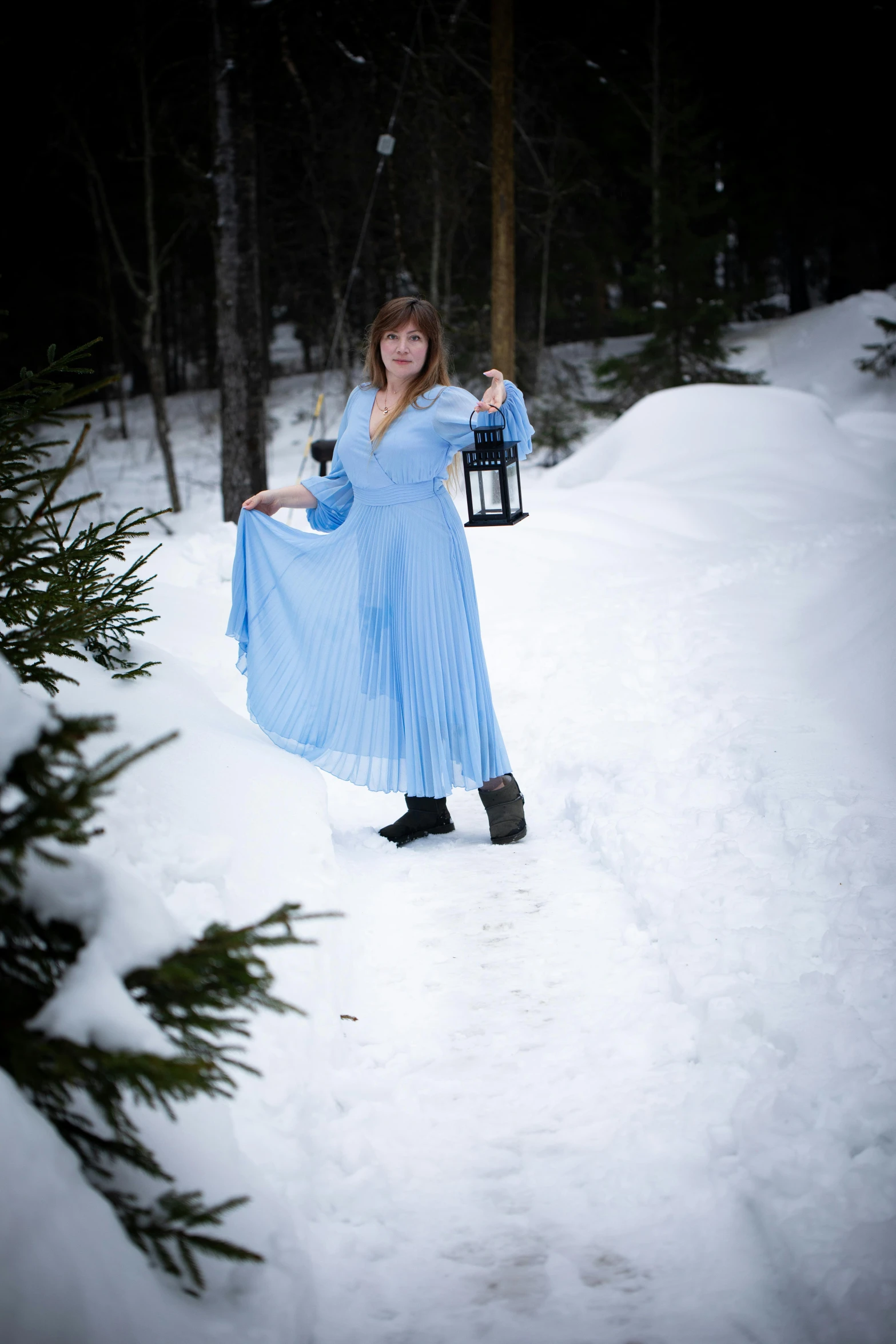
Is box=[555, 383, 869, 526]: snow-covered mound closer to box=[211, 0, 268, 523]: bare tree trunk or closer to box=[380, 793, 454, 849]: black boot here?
box=[211, 0, 268, 523]: bare tree trunk

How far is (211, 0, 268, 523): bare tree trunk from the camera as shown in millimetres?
9469

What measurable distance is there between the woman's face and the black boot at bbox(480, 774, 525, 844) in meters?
1.83

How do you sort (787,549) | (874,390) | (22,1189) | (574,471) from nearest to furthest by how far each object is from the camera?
1. (22,1189)
2. (787,549)
3. (574,471)
4. (874,390)

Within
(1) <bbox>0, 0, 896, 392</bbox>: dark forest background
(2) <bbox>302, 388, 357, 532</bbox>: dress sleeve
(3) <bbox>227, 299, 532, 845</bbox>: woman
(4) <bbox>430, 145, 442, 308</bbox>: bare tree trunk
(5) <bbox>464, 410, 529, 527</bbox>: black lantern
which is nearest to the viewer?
(5) <bbox>464, 410, 529, 527</bbox>: black lantern

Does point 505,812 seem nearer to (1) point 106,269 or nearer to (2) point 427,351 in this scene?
(2) point 427,351

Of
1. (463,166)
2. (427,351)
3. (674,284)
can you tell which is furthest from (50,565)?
(674,284)

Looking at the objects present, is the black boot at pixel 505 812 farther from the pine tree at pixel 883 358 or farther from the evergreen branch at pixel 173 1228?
the pine tree at pixel 883 358

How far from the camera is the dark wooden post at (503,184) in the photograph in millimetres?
12117

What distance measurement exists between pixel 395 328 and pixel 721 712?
2.58 m

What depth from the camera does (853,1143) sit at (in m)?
2.19

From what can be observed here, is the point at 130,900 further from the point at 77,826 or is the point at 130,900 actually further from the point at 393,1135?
the point at 393,1135

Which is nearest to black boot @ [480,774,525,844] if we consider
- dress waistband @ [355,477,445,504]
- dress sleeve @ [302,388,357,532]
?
dress waistband @ [355,477,445,504]

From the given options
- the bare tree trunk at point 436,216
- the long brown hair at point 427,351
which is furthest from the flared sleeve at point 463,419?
the bare tree trunk at point 436,216

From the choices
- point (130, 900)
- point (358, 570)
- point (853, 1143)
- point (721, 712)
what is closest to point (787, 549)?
point (721, 712)
